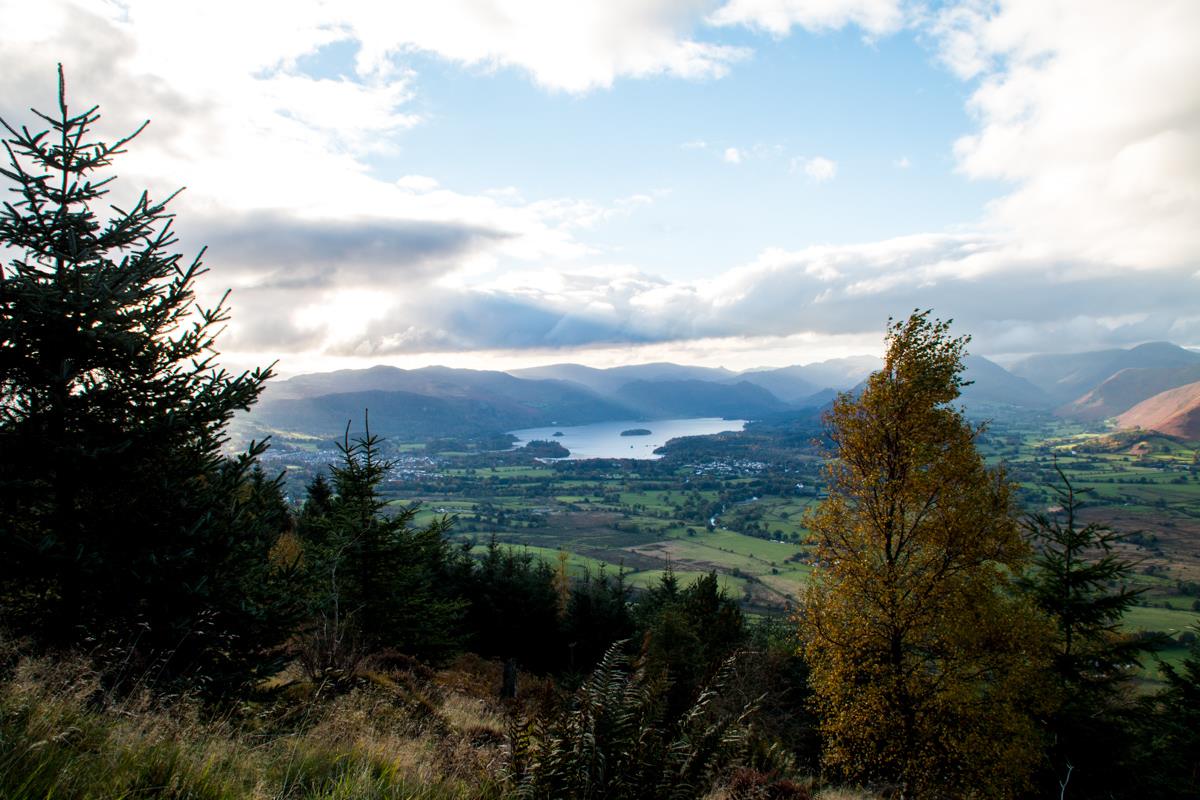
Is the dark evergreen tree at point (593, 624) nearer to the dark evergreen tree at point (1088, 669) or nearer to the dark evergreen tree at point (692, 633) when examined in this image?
the dark evergreen tree at point (692, 633)

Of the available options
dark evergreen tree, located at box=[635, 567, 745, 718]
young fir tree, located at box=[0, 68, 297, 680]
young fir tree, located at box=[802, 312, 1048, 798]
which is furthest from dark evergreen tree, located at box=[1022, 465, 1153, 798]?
young fir tree, located at box=[0, 68, 297, 680]

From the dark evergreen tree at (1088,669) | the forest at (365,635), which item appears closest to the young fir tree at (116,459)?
the forest at (365,635)

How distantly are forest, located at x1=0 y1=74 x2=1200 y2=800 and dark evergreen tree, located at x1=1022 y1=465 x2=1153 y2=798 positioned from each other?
0.24 feet

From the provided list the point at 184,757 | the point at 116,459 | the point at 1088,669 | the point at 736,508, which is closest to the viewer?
the point at 184,757

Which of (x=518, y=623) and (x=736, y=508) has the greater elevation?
(x=518, y=623)

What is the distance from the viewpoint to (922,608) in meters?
10.8

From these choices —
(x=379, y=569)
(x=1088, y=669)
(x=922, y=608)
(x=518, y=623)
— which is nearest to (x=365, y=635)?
(x=379, y=569)

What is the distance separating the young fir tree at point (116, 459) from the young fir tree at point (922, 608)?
10.4m

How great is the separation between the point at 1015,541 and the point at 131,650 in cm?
1388

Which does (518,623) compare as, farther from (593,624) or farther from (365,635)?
(365,635)

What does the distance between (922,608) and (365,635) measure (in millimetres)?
14951

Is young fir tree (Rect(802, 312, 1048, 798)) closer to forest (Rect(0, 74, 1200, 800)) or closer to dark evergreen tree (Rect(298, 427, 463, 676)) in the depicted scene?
forest (Rect(0, 74, 1200, 800))

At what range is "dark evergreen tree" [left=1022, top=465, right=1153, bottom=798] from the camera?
489 inches

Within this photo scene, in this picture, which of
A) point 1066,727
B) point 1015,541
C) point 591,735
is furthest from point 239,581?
point 1066,727
